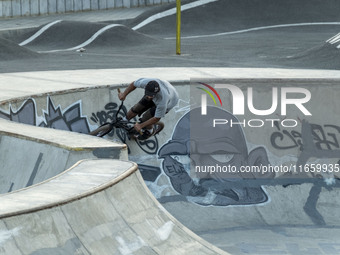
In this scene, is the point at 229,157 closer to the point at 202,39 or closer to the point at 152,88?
the point at 152,88

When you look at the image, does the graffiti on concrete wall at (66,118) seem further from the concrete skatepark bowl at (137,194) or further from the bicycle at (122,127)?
the bicycle at (122,127)

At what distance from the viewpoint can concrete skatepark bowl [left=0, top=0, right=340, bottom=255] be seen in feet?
27.9

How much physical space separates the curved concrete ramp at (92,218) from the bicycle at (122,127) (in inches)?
280

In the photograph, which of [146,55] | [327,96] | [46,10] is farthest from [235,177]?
[46,10]

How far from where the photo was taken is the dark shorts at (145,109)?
17359 mm

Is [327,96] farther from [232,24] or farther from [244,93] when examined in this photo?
[232,24]

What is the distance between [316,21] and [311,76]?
24901 mm

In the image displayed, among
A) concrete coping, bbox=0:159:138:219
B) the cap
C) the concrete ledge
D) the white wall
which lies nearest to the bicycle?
the cap

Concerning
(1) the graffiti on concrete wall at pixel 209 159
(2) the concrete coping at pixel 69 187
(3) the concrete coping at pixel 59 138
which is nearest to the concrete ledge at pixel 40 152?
(3) the concrete coping at pixel 59 138

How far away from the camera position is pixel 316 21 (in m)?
44.4

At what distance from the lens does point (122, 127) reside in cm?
1761

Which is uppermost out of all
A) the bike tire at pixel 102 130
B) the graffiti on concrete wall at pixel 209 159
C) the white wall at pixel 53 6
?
the white wall at pixel 53 6

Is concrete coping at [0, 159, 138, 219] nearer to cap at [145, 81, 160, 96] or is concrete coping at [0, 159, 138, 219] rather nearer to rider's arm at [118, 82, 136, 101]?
cap at [145, 81, 160, 96]

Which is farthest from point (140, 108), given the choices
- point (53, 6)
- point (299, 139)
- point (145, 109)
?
point (53, 6)
